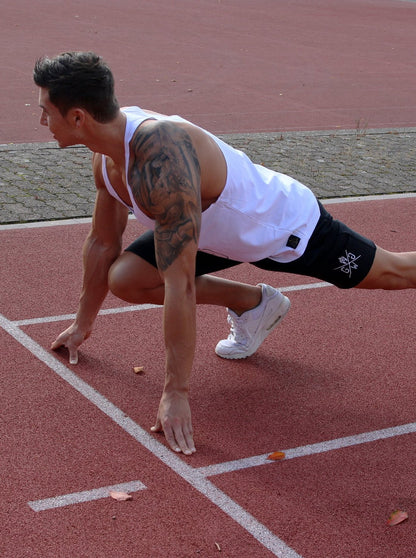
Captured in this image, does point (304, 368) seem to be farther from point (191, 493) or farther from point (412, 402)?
point (191, 493)

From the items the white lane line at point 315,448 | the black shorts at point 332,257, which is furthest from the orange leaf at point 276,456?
the black shorts at point 332,257

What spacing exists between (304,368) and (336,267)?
29.8 inches

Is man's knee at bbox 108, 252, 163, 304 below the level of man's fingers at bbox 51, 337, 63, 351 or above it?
above

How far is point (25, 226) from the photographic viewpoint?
23.2 feet

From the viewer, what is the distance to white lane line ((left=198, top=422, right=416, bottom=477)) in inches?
150

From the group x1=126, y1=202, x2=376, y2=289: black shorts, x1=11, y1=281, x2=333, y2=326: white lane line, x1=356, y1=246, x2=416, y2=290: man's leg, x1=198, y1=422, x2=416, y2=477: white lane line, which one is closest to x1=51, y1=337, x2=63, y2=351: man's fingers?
x1=11, y1=281, x2=333, y2=326: white lane line

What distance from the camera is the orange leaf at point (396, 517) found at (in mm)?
3494

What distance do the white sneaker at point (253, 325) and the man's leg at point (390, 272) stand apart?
612 mm

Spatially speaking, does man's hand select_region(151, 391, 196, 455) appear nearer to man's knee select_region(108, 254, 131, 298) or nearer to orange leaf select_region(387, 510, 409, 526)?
man's knee select_region(108, 254, 131, 298)

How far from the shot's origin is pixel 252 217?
13.6 feet

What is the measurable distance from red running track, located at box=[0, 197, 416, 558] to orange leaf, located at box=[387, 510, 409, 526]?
3cm

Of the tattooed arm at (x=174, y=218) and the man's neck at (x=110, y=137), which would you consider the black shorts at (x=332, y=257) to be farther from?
the man's neck at (x=110, y=137)

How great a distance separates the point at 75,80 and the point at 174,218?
0.69m

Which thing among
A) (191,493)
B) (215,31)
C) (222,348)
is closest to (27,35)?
(215,31)
